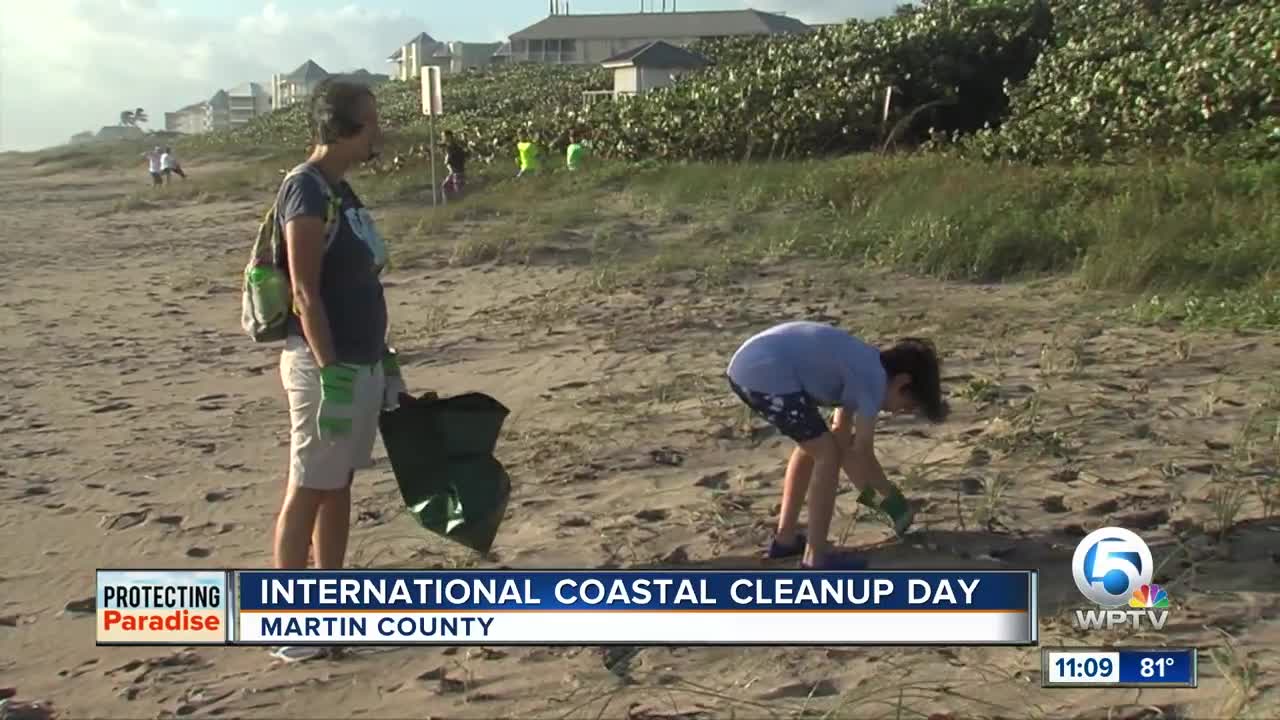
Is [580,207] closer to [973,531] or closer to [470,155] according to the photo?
[973,531]

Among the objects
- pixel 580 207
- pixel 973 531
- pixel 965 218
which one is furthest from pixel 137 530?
pixel 580 207

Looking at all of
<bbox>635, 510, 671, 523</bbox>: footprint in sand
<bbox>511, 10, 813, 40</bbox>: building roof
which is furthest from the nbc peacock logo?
<bbox>511, 10, 813, 40</bbox>: building roof

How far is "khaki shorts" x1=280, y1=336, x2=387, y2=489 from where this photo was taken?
11.6ft

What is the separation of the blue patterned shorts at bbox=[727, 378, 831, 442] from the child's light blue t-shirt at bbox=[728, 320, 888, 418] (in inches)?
0.8

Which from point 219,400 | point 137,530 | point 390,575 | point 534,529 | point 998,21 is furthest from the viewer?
point 998,21

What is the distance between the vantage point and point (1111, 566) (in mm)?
3695

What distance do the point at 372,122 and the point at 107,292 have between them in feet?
35.0

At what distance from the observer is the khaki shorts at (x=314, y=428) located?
3.53 metres

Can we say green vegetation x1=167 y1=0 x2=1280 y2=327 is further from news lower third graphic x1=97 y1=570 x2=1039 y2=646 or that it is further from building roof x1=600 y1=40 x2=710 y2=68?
building roof x1=600 y1=40 x2=710 y2=68

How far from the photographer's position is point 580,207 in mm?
14672

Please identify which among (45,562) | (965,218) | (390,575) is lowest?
(45,562)

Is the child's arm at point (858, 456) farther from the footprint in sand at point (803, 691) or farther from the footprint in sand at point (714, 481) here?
the footprint in sand at point (714, 481)

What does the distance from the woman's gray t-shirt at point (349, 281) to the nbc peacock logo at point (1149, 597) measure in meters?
2.37

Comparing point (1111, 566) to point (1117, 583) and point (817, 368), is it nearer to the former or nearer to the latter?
point (1117, 583)
